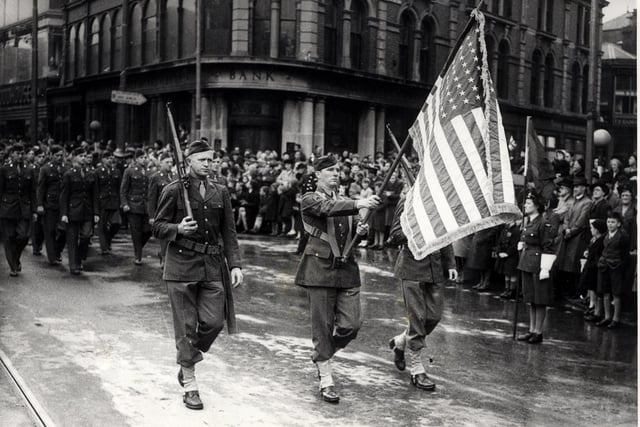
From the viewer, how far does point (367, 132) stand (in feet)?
102

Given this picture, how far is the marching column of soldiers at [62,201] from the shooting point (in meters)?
13.1

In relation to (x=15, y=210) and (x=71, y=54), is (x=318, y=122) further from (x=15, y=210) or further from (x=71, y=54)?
(x=15, y=210)

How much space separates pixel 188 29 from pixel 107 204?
15.4 metres

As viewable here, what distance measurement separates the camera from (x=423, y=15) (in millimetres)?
32688

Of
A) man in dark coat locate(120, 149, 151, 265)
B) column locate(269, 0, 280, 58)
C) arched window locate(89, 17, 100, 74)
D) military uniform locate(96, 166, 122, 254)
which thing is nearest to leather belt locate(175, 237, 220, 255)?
man in dark coat locate(120, 149, 151, 265)

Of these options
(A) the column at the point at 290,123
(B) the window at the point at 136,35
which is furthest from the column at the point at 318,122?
(B) the window at the point at 136,35

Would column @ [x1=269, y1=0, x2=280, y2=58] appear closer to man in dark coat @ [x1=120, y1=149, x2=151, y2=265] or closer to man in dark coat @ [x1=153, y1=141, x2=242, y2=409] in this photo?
man in dark coat @ [x1=120, y1=149, x2=151, y2=265]

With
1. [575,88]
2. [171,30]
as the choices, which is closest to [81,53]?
[171,30]

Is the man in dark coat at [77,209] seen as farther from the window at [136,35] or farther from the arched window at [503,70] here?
the arched window at [503,70]

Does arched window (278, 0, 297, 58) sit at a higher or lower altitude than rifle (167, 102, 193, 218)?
higher

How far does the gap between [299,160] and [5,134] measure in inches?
313

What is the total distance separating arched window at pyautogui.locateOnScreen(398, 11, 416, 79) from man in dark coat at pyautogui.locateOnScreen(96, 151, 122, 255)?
18.3 m

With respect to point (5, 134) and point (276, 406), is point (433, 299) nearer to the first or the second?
point (276, 406)

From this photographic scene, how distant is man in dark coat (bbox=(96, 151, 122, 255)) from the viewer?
51.6 ft
